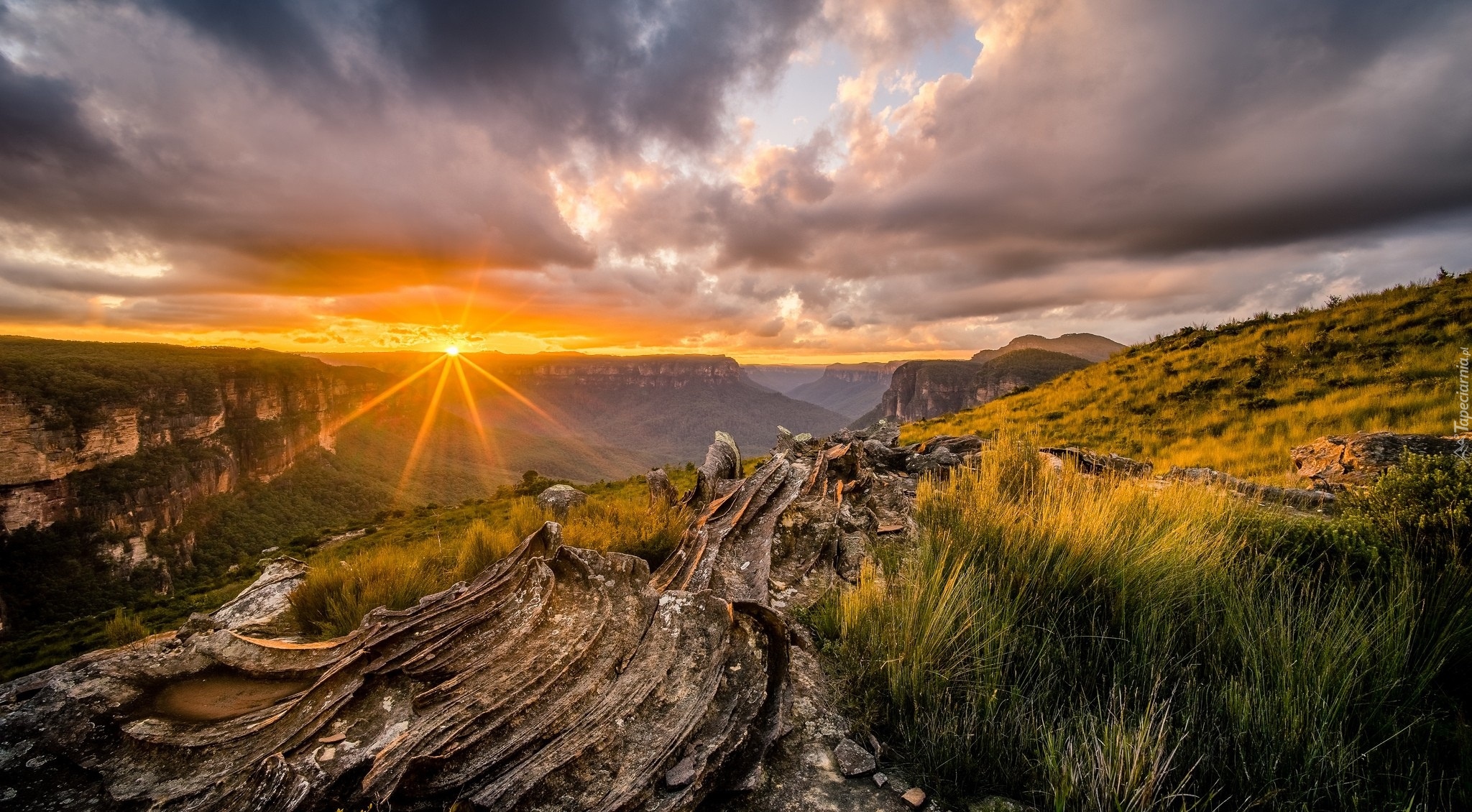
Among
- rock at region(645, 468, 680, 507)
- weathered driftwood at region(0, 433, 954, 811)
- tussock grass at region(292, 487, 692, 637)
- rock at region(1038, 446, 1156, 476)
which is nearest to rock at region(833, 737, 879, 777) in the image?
weathered driftwood at region(0, 433, 954, 811)

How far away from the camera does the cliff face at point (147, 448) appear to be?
70.9 m

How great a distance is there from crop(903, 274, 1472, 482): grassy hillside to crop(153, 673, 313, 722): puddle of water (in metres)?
10.9

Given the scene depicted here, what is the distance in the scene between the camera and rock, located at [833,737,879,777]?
2.67 meters

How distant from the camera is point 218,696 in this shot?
126 inches

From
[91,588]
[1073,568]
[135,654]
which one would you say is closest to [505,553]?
[135,654]

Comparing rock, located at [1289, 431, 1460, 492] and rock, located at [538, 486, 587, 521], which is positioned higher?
rock, located at [1289, 431, 1460, 492]

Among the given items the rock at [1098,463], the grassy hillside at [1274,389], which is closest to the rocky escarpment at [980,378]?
the grassy hillside at [1274,389]

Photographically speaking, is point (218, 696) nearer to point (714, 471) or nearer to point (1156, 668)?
point (1156, 668)

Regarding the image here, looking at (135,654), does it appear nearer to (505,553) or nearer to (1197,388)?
(505,553)

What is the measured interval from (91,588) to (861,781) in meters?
114

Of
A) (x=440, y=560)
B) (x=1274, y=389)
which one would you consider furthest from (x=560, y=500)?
(x=1274, y=389)

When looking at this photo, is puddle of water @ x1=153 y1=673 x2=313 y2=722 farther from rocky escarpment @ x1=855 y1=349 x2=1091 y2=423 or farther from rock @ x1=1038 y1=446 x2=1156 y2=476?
rocky escarpment @ x1=855 y1=349 x2=1091 y2=423

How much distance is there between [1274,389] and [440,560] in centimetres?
2080

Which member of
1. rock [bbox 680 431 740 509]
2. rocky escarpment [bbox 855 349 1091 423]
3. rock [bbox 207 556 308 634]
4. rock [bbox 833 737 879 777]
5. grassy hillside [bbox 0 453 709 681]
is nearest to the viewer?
rock [bbox 833 737 879 777]
